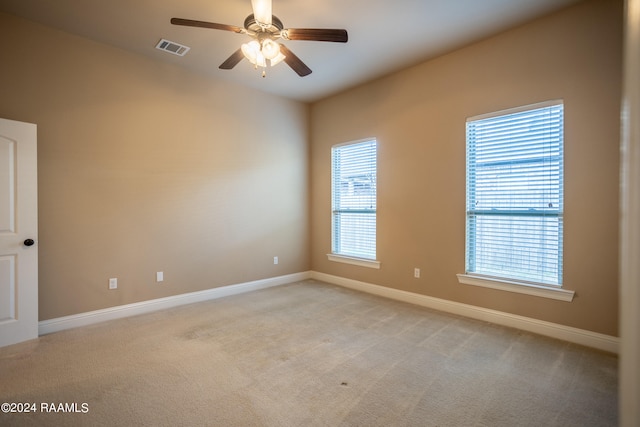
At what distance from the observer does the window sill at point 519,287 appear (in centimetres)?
291

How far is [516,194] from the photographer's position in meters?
3.21

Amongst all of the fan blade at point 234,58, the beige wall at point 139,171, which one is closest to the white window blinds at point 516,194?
the fan blade at point 234,58

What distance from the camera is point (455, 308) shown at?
364 centimetres

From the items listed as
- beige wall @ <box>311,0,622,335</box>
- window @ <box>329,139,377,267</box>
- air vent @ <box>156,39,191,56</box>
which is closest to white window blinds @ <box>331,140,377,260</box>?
window @ <box>329,139,377,267</box>

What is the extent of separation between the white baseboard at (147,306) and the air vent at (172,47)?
3.01 metres

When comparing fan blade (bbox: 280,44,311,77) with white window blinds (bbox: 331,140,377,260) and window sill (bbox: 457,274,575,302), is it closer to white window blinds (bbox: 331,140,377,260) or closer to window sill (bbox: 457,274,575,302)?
white window blinds (bbox: 331,140,377,260)

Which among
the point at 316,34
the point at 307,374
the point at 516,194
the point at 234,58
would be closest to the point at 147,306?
the point at 307,374

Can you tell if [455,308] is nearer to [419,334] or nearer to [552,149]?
[419,334]

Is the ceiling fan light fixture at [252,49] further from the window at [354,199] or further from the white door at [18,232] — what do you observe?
the window at [354,199]

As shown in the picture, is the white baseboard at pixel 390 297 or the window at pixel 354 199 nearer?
the white baseboard at pixel 390 297

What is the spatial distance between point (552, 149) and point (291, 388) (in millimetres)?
3186

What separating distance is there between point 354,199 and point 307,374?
299 cm

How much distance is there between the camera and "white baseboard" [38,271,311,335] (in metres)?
3.16

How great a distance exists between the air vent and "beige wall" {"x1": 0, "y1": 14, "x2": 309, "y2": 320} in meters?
0.36
